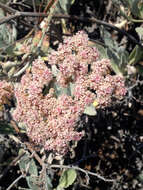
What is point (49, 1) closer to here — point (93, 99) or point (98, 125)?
point (93, 99)

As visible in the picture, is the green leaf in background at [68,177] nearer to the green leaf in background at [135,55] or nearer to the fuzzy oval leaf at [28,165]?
the fuzzy oval leaf at [28,165]

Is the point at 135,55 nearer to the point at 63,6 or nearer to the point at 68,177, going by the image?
the point at 63,6

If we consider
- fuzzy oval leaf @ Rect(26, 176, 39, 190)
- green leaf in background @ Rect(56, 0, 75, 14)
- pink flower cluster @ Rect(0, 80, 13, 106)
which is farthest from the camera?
green leaf in background @ Rect(56, 0, 75, 14)

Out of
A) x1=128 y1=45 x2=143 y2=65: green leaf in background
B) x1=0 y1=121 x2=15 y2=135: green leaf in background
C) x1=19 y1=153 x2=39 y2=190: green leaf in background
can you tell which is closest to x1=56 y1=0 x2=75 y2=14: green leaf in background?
x1=128 y1=45 x2=143 y2=65: green leaf in background

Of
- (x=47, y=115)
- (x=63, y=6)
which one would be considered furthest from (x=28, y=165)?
(x=63, y=6)

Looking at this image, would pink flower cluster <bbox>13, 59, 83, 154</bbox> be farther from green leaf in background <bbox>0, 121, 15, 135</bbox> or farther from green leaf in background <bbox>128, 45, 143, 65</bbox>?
green leaf in background <bbox>128, 45, 143, 65</bbox>

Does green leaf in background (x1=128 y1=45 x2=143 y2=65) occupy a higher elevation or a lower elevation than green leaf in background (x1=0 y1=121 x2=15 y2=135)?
higher

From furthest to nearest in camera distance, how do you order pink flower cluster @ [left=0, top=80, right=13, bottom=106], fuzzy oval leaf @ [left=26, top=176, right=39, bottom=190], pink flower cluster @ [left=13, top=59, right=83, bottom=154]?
fuzzy oval leaf @ [left=26, top=176, right=39, bottom=190]
pink flower cluster @ [left=0, top=80, right=13, bottom=106]
pink flower cluster @ [left=13, top=59, right=83, bottom=154]

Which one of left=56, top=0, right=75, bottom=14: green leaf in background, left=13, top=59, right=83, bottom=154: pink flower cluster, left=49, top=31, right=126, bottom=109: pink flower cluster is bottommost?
left=13, top=59, right=83, bottom=154: pink flower cluster

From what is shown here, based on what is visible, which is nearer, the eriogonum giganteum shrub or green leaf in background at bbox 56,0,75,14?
the eriogonum giganteum shrub
